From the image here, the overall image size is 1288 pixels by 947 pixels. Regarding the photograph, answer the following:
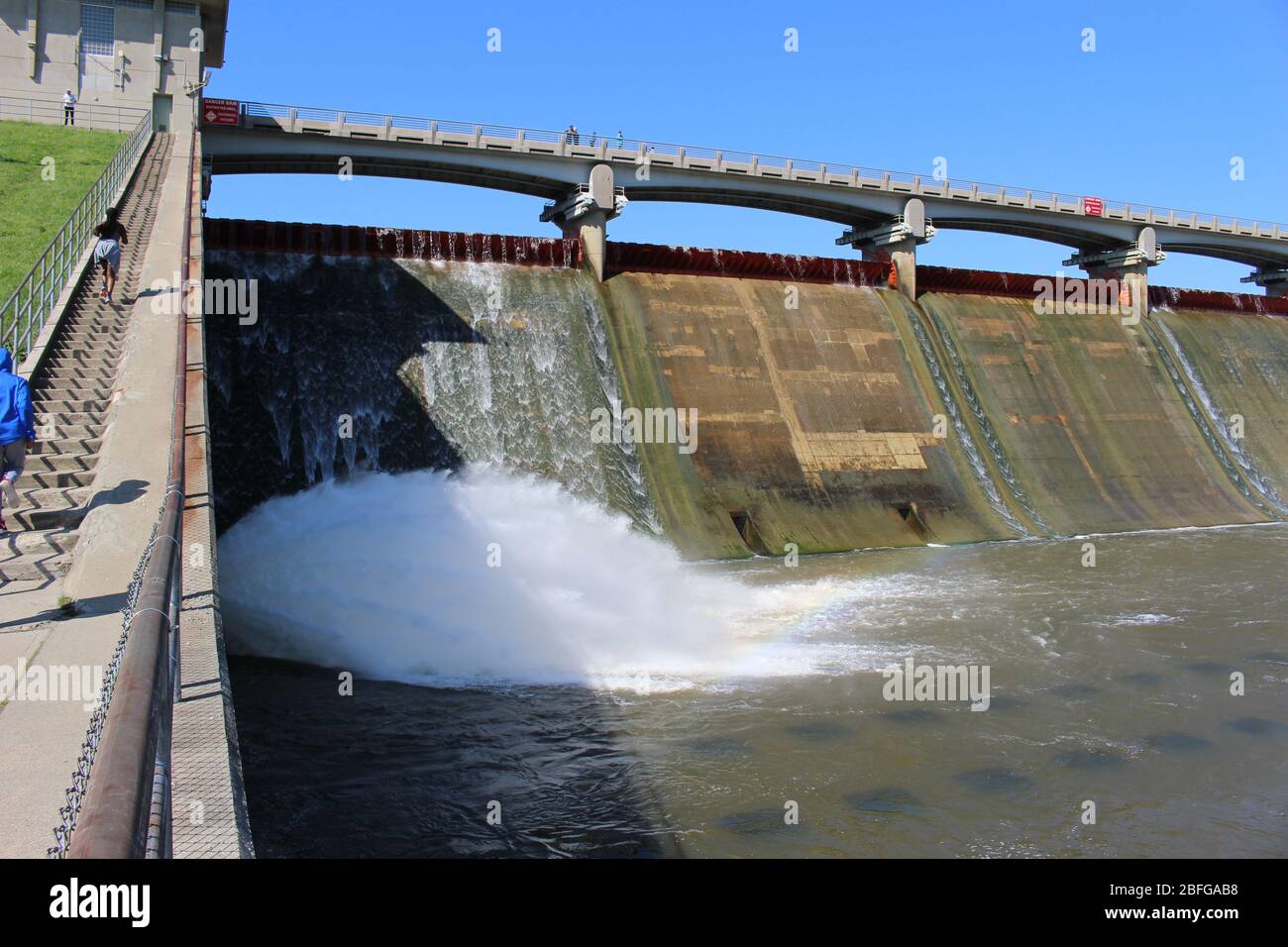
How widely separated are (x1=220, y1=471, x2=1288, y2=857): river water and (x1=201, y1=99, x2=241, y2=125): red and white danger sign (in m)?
11.9

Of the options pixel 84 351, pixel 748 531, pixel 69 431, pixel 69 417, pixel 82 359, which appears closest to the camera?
pixel 69 431

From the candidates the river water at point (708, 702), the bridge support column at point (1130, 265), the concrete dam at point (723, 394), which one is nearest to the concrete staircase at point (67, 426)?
Result: the river water at point (708, 702)

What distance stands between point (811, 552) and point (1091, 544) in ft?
24.1

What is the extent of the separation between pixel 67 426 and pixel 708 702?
7280mm

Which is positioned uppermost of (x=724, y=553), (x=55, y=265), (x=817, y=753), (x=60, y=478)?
(x=55, y=265)

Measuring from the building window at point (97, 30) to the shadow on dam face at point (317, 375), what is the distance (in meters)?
7.86

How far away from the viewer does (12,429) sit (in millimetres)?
8883

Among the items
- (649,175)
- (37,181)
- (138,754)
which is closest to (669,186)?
(649,175)

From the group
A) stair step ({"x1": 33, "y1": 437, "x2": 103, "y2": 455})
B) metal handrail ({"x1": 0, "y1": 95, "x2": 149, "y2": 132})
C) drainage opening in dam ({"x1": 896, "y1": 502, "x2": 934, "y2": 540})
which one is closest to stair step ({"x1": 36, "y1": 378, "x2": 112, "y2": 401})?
stair step ({"x1": 33, "y1": 437, "x2": 103, "y2": 455})

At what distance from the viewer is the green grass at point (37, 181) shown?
16673 millimetres

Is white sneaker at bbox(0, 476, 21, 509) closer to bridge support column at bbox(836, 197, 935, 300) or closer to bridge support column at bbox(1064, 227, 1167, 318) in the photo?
bridge support column at bbox(836, 197, 935, 300)

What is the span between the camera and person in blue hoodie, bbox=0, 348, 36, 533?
8.87m

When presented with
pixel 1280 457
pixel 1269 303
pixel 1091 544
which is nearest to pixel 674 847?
pixel 1091 544

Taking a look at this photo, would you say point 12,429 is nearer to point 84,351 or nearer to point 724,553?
point 84,351
